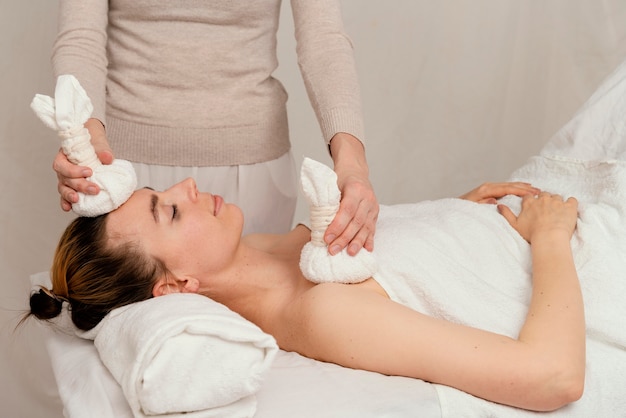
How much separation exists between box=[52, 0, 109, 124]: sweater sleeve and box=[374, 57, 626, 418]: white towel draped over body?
0.69 metres

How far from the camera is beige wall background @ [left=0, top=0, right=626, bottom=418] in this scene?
2.76 metres

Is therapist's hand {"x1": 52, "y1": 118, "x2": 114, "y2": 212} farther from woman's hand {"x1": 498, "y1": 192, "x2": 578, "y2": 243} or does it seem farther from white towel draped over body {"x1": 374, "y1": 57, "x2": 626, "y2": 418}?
woman's hand {"x1": 498, "y1": 192, "x2": 578, "y2": 243}

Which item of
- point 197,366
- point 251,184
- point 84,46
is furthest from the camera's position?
point 251,184

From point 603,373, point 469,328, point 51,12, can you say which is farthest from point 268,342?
point 51,12

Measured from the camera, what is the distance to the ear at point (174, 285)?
164 cm

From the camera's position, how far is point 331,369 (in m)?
1.46

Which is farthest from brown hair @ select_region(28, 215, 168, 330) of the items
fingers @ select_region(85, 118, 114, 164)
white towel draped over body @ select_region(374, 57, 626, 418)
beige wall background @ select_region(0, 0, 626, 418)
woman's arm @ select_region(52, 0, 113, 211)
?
beige wall background @ select_region(0, 0, 626, 418)

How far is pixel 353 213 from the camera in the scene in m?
1.58

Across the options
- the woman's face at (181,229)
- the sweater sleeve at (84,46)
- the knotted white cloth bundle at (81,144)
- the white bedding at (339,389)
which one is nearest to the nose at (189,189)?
the woman's face at (181,229)

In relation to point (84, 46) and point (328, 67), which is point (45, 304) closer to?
point (84, 46)

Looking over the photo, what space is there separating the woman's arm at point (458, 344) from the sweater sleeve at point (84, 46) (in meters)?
0.68

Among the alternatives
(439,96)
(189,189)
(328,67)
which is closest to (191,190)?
(189,189)

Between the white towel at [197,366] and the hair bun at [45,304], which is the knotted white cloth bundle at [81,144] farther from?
the white towel at [197,366]

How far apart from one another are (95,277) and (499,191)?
3.16ft
